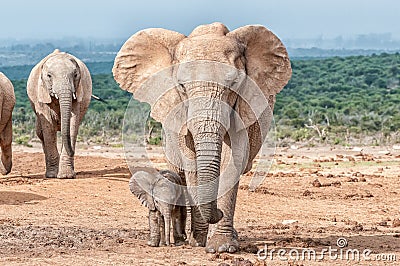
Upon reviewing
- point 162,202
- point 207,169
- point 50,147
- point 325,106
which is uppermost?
point 207,169

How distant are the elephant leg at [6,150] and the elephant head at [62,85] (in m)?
0.66

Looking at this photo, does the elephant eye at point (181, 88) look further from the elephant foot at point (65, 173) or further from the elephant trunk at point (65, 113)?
the elephant foot at point (65, 173)

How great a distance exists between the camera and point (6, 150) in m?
14.7

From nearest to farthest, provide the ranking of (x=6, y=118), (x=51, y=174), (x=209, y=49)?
(x=209, y=49)
(x=6, y=118)
(x=51, y=174)

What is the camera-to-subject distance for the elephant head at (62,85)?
1359 centimetres

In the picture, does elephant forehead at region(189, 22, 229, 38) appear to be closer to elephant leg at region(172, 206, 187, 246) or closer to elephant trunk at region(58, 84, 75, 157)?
elephant leg at region(172, 206, 187, 246)

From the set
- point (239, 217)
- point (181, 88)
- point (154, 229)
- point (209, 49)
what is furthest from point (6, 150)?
point (209, 49)

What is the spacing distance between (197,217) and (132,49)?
1.63 meters

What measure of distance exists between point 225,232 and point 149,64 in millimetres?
1637

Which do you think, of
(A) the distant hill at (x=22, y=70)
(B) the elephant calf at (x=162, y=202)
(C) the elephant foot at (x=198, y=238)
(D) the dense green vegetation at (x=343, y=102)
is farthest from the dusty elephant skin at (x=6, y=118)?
(A) the distant hill at (x=22, y=70)

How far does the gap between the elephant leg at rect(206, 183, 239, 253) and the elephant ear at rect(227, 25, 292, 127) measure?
639mm

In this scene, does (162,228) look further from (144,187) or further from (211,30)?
(211,30)

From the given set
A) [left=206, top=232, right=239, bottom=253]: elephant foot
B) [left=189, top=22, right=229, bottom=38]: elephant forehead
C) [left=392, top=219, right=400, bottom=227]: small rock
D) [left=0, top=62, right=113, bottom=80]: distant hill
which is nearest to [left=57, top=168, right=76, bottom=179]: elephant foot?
[left=392, top=219, right=400, bottom=227]: small rock

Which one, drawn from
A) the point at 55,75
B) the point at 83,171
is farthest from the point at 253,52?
the point at 83,171
